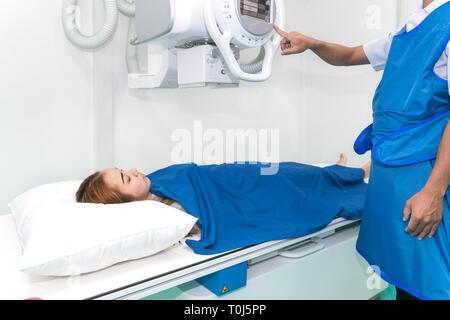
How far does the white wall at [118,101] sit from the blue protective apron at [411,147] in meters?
1.28

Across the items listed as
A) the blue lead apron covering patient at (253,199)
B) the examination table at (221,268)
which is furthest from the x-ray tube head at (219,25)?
the examination table at (221,268)

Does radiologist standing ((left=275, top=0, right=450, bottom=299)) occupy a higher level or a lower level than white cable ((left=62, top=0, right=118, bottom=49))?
lower

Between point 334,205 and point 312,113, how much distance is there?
5.19 ft

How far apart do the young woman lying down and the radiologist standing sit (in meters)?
0.36

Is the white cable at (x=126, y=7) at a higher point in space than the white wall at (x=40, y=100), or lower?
higher

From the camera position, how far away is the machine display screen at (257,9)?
112 centimetres

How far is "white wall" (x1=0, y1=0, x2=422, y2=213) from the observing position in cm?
158

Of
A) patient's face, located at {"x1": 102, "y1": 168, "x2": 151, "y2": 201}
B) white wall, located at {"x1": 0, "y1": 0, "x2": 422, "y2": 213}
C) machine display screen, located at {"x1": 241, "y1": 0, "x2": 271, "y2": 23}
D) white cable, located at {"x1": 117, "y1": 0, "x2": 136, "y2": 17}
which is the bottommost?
patient's face, located at {"x1": 102, "y1": 168, "x2": 151, "y2": 201}

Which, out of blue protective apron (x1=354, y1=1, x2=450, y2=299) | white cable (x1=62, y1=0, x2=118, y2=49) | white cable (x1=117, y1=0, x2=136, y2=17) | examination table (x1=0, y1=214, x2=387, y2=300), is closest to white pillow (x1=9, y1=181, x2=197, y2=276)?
examination table (x1=0, y1=214, x2=387, y2=300)

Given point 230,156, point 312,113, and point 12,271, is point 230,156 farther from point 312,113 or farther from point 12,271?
point 12,271

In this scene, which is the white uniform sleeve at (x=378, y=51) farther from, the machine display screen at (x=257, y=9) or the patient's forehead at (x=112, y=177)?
the patient's forehead at (x=112, y=177)

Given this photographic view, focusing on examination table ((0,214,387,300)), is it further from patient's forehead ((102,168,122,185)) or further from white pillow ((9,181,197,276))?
patient's forehead ((102,168,122,185))

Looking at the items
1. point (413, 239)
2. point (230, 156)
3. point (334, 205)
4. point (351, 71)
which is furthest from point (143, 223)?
point (351, 71)

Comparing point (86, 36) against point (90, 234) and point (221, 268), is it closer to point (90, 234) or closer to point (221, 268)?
point (90, 234)
